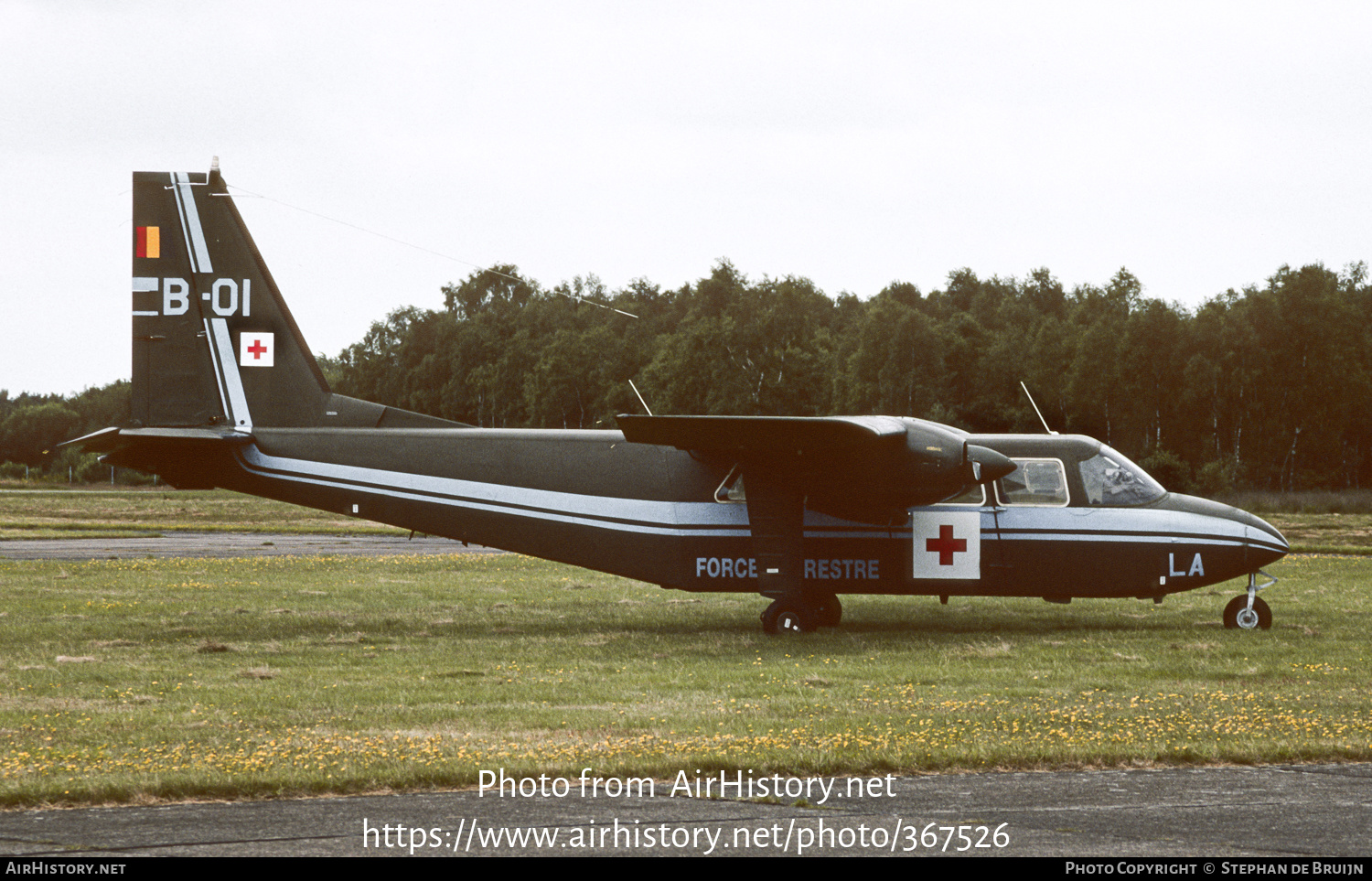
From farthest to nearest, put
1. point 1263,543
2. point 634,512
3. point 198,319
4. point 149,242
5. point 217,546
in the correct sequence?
point 217,546
point 198,319
point 149,242
point 634,512
point 1263,543

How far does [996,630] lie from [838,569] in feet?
8.40

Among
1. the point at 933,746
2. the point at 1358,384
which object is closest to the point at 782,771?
the point at 933,746

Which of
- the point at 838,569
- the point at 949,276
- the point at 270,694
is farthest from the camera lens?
the point at 949,276

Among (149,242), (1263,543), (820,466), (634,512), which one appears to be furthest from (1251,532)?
(149,242)

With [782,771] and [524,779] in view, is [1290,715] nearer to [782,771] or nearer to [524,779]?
[782,771]

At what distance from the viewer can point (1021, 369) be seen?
208 feet

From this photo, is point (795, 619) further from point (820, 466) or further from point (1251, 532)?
point (1251, 532)

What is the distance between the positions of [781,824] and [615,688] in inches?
213

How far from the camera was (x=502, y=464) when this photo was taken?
1714cm

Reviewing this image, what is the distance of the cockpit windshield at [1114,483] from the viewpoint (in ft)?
54.5

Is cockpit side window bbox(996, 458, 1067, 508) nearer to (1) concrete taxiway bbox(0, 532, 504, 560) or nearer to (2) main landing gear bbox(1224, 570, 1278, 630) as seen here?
(2) main landing gear bbox(1224, 570, 1278, 630)

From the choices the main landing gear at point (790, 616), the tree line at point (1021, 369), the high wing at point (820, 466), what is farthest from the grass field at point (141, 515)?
the high wing at point (820, 466)

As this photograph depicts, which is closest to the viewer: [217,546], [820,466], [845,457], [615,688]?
[615,688]

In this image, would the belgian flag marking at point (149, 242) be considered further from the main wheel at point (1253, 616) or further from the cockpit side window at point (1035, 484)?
the main wheel at point (1253, 616)
